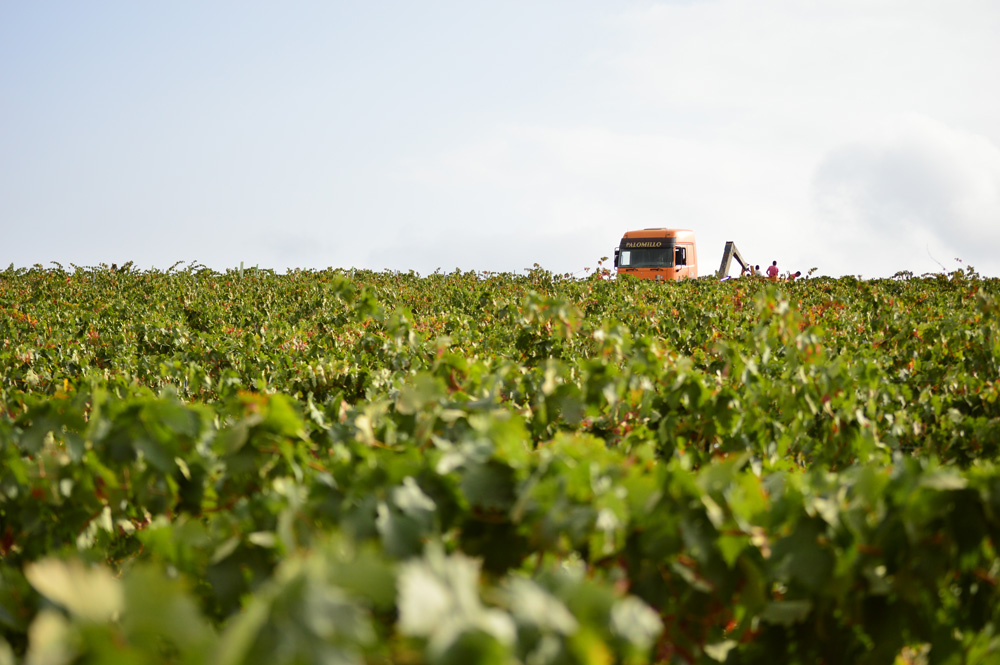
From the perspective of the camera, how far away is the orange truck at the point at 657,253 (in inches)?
896

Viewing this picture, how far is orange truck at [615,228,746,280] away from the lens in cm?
2277

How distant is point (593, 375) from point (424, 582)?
6.90ft

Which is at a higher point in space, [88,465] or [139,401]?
[139,401]

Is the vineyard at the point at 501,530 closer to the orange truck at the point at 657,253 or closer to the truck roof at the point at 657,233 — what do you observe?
the orange truck at the point at 657,253

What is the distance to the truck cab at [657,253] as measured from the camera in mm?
22781

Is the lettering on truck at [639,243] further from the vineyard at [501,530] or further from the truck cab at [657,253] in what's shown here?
the vineyard at [501,530]

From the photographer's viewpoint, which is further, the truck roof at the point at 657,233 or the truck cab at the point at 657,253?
the truck roof at the point at 657,233

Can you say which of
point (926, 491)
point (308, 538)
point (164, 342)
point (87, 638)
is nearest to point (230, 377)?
point (308, 538)

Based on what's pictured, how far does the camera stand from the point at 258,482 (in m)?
2.36

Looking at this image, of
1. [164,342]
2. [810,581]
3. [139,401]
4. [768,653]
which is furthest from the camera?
[164,342]

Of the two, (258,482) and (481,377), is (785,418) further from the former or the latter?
(258,482)

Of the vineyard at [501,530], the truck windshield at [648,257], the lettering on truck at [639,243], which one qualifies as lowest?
the vineyard at [501,530]

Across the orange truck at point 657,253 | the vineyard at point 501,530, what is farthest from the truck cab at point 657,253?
the vineyard at point 501,530

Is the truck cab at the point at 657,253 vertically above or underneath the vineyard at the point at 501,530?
above
